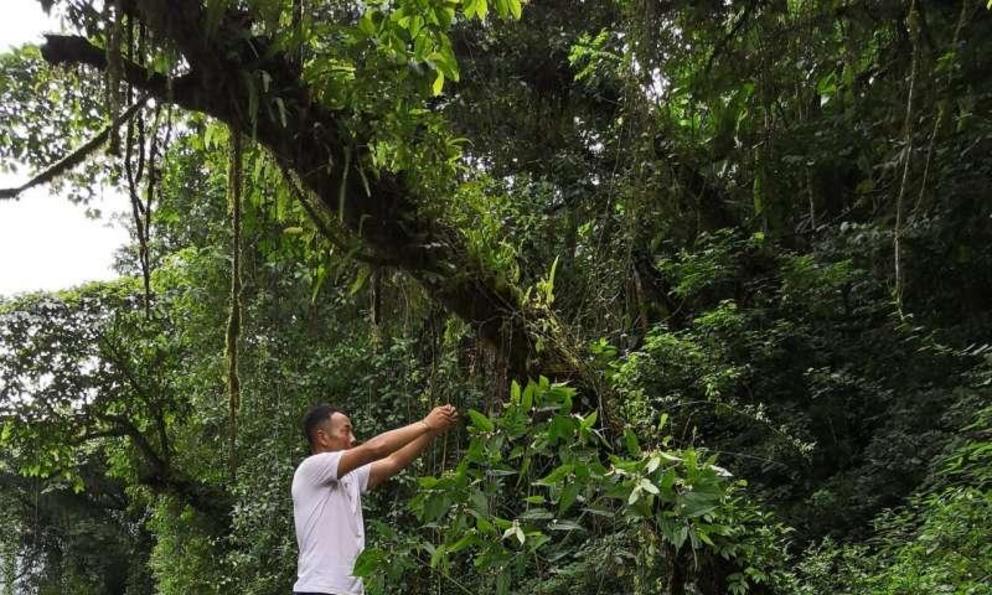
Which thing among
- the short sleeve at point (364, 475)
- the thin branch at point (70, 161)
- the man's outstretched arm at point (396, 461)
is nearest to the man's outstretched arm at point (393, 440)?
the man's outstretched arm at point (396, 461)

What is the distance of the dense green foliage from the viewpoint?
2.96m

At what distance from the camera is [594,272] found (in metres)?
4.04

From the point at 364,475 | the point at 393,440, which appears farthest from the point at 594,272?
the point at 393,440

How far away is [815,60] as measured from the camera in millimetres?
4840

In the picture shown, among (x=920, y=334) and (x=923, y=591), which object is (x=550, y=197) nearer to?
(x=920, y=334)

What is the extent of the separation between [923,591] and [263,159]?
3048 millimetres

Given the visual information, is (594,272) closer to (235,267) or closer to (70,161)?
(235,267)

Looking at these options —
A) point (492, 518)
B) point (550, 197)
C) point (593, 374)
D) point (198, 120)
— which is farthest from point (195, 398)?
point (492, 518)

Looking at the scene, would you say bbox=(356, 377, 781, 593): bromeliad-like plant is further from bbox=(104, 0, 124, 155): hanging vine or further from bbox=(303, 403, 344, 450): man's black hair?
bbox=(104, 0, 124, 155): hanging vine

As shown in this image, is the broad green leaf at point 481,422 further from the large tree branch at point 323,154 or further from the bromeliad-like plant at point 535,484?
the large tree branch at point 323,154

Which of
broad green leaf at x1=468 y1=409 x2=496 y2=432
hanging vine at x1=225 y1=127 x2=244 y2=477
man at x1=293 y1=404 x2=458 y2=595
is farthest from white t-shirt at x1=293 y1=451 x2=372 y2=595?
hanging vine at x1=225 y1=127 x2=244 y2=477

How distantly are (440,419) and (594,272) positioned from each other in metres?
1.58

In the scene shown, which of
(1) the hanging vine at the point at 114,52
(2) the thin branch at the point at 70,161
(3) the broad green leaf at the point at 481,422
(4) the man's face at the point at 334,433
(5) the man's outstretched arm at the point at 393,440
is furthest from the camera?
(2) the thin branch at the point at 70,161

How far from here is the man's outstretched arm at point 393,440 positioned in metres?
2.59
